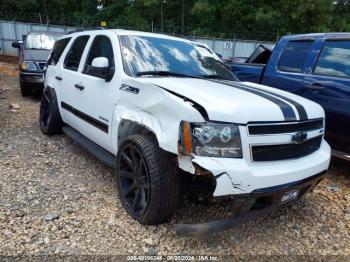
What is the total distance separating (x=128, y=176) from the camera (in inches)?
129

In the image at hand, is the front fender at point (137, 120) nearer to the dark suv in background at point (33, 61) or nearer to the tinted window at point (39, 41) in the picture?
the dark suv in background at point (33, 61)

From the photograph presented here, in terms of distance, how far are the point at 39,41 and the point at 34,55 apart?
3.41 ft

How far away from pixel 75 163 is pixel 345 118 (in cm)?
341

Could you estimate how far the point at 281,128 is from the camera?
2.75m

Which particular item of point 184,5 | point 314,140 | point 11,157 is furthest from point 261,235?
point 184,5

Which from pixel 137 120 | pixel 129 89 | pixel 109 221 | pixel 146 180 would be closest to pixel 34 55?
pixel 129 89

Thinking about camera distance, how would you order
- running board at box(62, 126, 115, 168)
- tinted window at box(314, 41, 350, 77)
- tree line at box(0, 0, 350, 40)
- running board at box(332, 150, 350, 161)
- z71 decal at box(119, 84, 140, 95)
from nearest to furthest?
z71 decal at box(119, 84, 140, 95)
running board at box(62, 126, 115, 168)
running board at box(332, 150, 350, 161)
tinted window at box(314, 41, 350, 77)
tree line at box(0, 0, 350, 40)

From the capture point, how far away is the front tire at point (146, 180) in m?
2.84

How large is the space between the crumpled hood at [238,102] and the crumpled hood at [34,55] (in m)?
6.31


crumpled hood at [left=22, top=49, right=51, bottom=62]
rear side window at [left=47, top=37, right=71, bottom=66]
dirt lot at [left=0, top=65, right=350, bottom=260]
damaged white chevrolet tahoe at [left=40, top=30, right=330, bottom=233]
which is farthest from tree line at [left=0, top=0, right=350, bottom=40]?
dirt lot at [left=0, top=65, right=350, bottom=260]

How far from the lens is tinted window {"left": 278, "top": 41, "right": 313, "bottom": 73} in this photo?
4750 mm

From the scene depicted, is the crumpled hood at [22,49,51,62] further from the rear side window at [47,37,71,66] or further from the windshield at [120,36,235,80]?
the windshield at [120,36,235,80]

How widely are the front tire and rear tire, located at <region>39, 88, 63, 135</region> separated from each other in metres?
2.45

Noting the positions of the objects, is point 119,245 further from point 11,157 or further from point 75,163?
point 11,157
